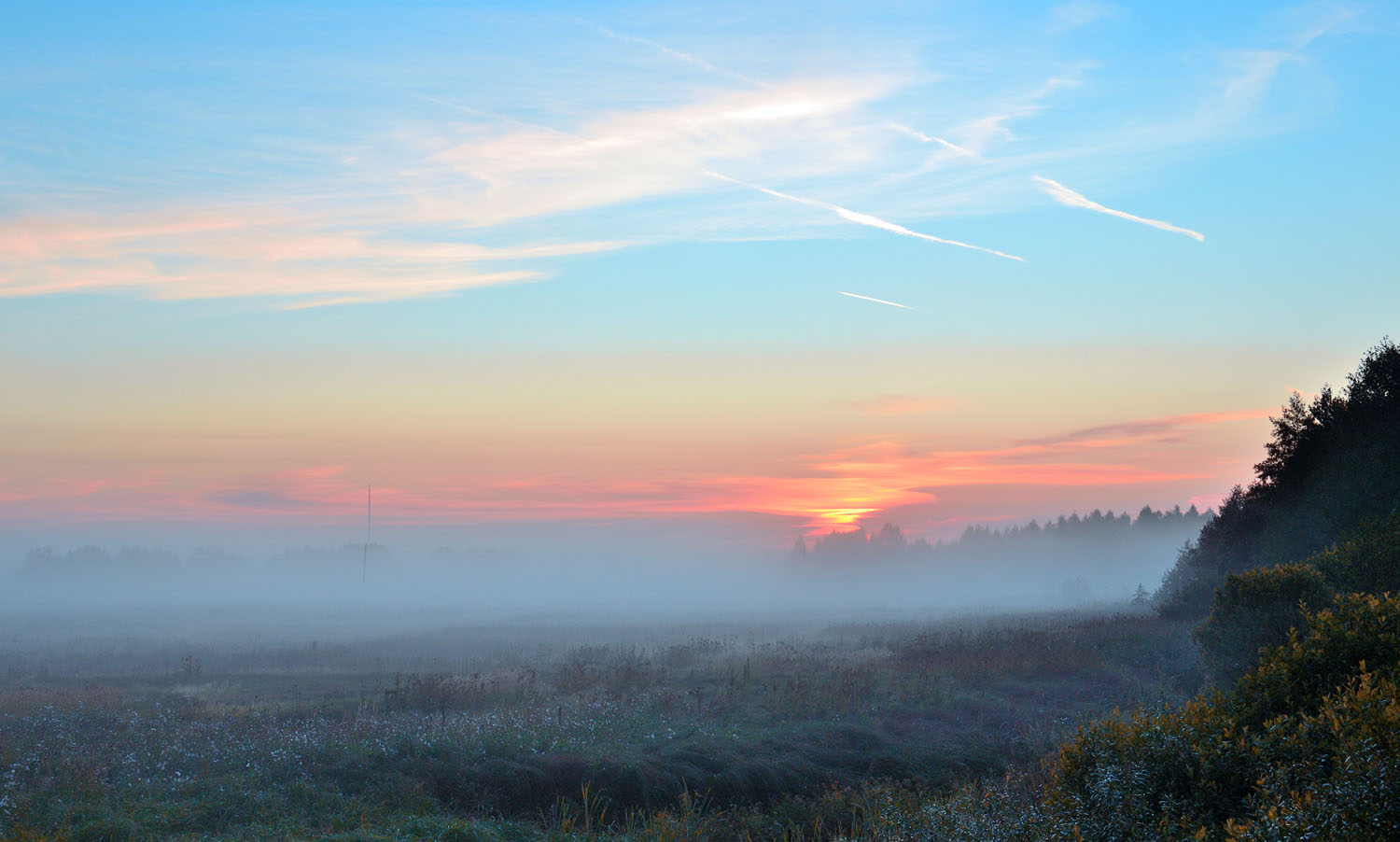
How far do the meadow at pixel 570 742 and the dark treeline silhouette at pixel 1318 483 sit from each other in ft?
18.5

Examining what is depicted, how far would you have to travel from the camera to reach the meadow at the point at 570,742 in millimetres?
11461

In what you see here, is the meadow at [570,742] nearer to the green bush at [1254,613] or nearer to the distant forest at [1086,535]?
the green bush at [1254,613]

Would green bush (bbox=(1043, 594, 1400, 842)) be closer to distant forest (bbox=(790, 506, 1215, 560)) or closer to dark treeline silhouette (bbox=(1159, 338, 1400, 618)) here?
dark treeline silhouette (bbox=(1159, 338, 1400, 618))

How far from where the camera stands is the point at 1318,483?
27.0 m

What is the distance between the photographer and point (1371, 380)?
2767 centimetres

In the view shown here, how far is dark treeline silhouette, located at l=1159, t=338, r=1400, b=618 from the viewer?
23.7 m

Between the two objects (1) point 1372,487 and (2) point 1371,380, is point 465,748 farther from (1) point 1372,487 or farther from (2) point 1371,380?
(2) point 1371,380

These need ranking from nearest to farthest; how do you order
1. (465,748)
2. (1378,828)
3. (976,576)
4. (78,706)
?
1. (1378,828)
2. (465,748)
3. (78,706)
4. (976,576)

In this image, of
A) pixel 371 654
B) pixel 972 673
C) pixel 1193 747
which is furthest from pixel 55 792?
pixel 371 654

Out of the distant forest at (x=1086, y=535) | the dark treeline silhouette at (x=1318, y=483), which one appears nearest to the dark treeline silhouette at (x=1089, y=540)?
the distant forest at (x=1086, y=535)

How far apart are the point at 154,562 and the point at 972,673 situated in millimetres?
197728

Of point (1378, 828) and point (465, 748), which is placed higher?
point (1378, 828)

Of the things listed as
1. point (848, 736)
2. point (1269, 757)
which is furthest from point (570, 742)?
point (1269, 757)

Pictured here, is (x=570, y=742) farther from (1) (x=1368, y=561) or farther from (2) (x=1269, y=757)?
(1) (x=1368, y=561)
